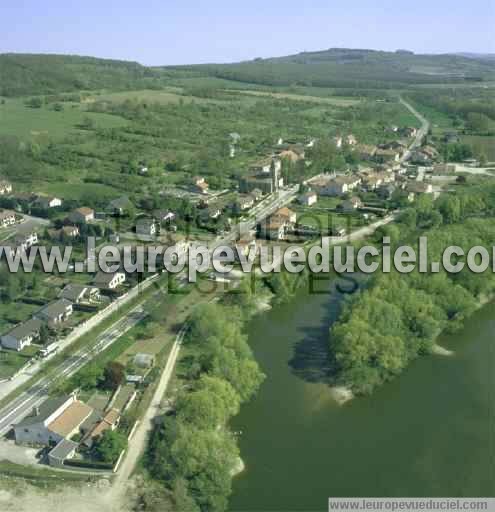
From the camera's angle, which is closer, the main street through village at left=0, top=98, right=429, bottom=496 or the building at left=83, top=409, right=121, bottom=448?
the main street through village at left=0, top=98, right=429, bottom=496

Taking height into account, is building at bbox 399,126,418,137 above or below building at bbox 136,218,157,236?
above

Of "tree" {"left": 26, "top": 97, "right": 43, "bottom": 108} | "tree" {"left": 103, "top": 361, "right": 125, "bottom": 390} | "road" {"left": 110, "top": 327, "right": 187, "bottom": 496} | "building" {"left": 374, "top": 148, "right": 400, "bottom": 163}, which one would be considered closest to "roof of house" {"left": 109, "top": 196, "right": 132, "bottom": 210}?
"road" {"left": 110, "top": 327, "right": 187, "bottom": 496}

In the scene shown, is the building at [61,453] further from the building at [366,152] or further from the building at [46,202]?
the building at [366,152]

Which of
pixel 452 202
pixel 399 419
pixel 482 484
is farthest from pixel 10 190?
pixel 482 484

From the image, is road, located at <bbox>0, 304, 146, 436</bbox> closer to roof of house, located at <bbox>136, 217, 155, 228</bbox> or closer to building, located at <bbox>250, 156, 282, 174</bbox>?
roof of house, located at <bbox>136, 217, 155, 228</bbox>

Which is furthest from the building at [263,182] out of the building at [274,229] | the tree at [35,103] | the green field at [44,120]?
the tree at [35,103]

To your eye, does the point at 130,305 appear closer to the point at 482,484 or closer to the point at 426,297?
the point at 426,297

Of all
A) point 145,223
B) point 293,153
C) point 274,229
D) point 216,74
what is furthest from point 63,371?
point 216,74
